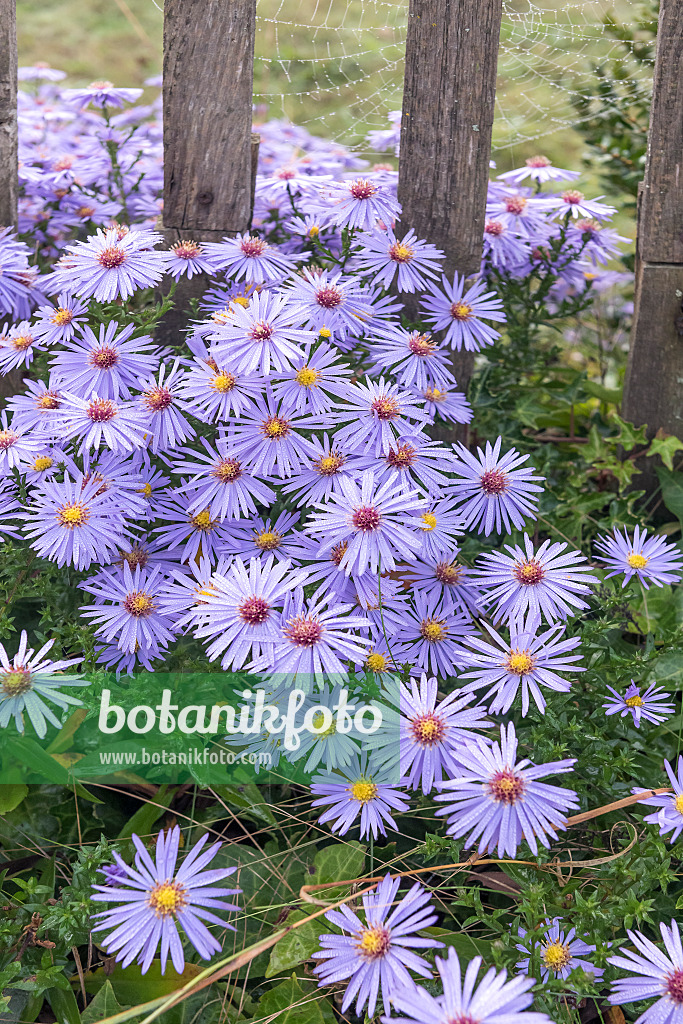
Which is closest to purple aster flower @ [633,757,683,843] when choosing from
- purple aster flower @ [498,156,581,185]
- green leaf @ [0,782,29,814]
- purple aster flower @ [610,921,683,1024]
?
purple aster flower @ [610,921,683,1024]

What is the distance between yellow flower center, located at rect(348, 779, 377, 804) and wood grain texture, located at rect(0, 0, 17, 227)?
143 cm

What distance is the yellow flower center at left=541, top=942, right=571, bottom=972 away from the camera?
3.38ft

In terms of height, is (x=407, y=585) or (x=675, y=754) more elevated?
(x=407, y=585)

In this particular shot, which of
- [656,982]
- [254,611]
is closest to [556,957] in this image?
[656,982]

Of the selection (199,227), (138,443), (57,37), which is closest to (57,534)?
(138,443)

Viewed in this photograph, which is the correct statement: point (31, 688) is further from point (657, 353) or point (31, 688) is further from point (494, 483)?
point (657, 353)

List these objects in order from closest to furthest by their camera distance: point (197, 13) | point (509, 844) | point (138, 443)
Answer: point (509, 844) < point (138, 443) < point (197, 13)

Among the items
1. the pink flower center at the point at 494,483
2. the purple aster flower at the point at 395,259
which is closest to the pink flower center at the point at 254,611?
the pink flower center at the point at 494,483

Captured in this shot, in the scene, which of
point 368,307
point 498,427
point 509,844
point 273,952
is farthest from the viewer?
point 498,427

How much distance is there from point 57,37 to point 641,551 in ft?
16.9

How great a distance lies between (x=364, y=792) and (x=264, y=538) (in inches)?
16.0

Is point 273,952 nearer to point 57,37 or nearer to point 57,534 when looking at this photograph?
point 57,534

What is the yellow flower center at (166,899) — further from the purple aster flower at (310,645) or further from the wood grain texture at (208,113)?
the wood grain texture at (208,113)

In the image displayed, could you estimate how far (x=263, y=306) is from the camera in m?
1.38
